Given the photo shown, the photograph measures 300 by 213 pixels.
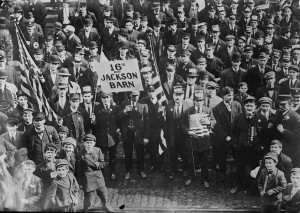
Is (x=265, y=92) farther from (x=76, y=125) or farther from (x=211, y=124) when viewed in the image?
(x=76, y=125)

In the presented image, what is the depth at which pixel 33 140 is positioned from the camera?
8125 millimetres

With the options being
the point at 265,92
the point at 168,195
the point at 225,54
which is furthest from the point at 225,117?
the point at 168,195

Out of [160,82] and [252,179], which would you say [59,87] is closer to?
[160,82]

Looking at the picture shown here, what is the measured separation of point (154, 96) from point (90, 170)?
166 centimetres

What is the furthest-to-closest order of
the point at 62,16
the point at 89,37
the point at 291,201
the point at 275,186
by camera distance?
1. the point at 62,16
2. the point at 89,37
3. the point at 275,186
4. the point at 291,201

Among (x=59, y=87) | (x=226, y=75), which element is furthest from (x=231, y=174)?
(x=59, y=87)

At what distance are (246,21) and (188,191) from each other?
128 inches

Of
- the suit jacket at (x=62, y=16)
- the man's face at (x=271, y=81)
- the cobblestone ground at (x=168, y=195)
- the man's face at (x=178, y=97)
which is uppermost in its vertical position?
the suit jacket at (x=62, y=16)

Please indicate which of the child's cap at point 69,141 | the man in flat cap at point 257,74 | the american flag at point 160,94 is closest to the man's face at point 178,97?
the american flag at point 160,94

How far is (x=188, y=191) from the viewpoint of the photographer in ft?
26.5

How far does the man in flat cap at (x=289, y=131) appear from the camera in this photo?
7656 mm

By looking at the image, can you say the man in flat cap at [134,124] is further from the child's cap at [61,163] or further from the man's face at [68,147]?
the child's cap at [61,163]

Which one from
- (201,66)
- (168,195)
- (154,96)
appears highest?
(201,66)

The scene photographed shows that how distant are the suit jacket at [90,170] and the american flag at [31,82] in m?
1.05
